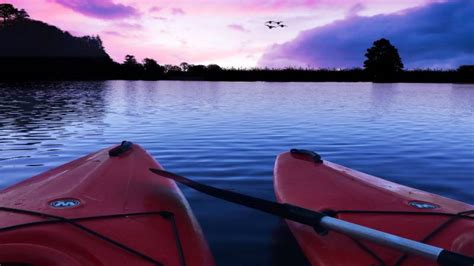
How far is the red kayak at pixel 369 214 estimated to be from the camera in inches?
124

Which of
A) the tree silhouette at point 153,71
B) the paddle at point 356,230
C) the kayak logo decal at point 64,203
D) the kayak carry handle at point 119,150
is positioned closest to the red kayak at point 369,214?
the paddle at point 356,230

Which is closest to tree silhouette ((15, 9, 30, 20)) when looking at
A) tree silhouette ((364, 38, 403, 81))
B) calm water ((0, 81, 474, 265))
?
tree silhouette ((364, 38, 403, 81))

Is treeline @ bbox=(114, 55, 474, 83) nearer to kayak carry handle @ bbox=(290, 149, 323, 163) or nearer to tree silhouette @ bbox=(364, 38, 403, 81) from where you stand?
tree silhouette @ bbox=(364, 38, 403, 81)

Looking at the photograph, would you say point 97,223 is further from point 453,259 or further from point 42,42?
point 42,42

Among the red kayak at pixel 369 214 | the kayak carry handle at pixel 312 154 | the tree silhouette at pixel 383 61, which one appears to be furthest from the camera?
the tree silhouette at pixel 383 61

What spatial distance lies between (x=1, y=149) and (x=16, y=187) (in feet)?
21.7

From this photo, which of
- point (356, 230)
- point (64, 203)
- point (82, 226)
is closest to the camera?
point (356, 230)

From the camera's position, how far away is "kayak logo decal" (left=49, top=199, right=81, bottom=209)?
Answer: 3.59m

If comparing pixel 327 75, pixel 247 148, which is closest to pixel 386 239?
pixel 247 148

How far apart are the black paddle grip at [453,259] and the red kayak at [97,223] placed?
171cm

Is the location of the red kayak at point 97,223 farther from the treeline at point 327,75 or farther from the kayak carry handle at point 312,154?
the treeline at point 327,75

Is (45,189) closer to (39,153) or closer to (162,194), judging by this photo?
(162,194)

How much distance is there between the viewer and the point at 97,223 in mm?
3299

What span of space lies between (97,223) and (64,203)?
600mm
